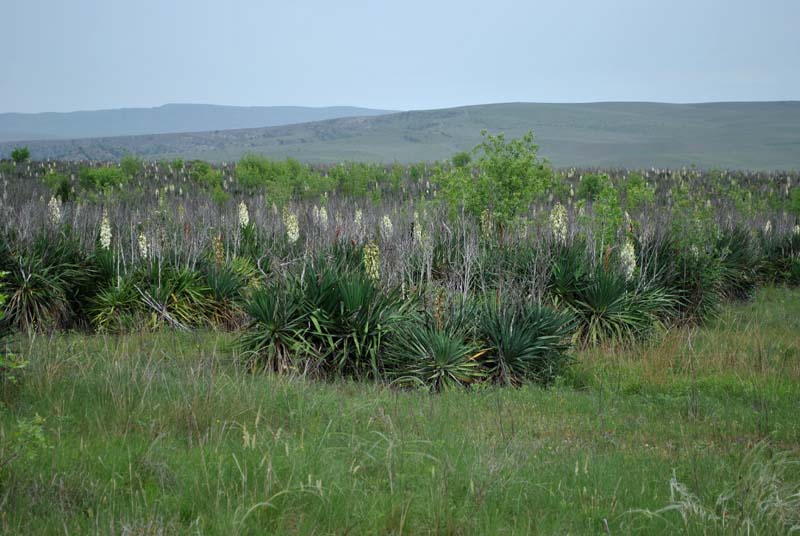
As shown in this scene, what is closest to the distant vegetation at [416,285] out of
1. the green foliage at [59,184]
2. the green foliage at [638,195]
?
the green foliage at [638,195]

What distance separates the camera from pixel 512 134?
573ft

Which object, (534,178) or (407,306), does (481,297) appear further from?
(534,178)

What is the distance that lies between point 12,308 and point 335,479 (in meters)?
8.76

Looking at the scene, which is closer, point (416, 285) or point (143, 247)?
point (416, 285)

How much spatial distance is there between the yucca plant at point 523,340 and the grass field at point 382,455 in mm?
453

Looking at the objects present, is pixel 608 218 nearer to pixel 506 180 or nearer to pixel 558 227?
pixel 558 227

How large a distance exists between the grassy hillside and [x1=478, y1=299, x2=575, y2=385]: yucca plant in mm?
130310

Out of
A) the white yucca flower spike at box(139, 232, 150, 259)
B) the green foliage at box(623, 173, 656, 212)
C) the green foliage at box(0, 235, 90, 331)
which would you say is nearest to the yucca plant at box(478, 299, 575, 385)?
the white yucca flower spike at box(139, 232, 150, 259)

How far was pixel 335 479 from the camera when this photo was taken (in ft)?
18.4

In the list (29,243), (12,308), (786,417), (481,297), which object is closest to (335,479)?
(786,417)

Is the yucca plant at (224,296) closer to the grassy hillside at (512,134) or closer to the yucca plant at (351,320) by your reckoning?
the yucca plant at (351,320)

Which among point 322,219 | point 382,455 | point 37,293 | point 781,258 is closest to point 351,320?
point 382,455

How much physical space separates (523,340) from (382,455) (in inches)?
161

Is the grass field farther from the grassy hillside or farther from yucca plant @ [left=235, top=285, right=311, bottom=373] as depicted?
the grassy hillside
